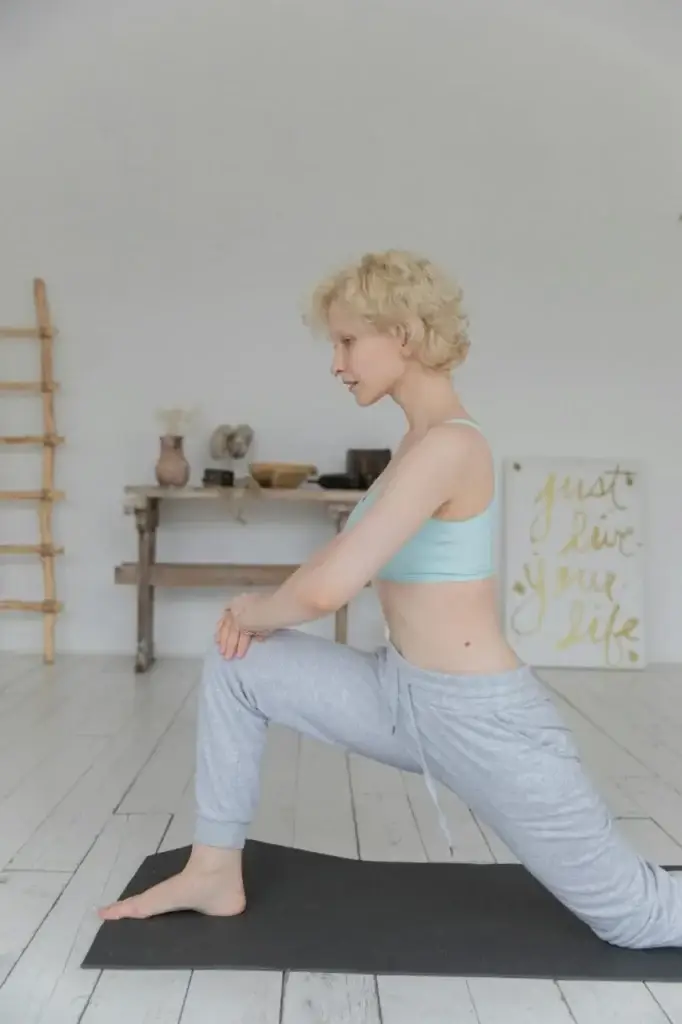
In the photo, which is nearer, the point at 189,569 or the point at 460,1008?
the point at 460,1008

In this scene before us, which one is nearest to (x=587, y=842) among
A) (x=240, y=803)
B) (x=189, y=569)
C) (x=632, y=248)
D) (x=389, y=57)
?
(x=240, y=803)

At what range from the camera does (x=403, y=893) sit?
1.89 m

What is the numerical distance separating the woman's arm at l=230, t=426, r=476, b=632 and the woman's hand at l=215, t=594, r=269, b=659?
8 centimetres

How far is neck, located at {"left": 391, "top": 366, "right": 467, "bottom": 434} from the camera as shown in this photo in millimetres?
1737

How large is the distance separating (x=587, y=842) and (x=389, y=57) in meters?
4.16

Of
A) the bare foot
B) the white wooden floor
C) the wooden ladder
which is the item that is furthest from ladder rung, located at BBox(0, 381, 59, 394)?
the bare foot

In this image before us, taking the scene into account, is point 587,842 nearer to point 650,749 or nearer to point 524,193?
point 650,749

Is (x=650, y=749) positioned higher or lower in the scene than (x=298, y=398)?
lower

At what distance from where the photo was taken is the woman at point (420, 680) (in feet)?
5.27

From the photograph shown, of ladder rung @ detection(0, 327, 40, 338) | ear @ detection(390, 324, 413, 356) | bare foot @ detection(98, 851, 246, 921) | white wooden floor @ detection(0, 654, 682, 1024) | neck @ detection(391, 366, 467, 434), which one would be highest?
ladder rung @ detection(0, 327, 40, 338)

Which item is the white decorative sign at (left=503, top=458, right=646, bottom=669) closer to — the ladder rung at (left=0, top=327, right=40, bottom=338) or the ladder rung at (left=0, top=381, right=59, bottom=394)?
the ladder rung at (left=0, top=381, right=59, bottom=394)

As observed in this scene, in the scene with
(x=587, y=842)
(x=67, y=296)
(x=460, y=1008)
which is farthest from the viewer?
(x=67, y=296)

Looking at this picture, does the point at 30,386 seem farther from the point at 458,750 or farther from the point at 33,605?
the point at 458,750

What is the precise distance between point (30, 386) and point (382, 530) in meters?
3.49
